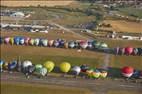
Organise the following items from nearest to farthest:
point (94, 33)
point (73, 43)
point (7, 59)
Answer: point (7, 59) → point (73, 43) → point (94, 33)

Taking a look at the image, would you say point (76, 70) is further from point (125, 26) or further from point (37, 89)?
point (125, 26)

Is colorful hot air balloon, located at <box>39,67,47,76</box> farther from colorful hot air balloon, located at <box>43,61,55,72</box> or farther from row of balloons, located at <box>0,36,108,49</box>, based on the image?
row of balloons, located at <box>0,36,108,49</box>

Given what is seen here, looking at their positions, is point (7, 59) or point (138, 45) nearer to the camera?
point (7, 59)

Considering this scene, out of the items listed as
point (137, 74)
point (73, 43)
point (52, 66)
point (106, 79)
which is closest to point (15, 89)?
point (52, 66)

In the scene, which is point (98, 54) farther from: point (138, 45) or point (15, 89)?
point (15, 89)

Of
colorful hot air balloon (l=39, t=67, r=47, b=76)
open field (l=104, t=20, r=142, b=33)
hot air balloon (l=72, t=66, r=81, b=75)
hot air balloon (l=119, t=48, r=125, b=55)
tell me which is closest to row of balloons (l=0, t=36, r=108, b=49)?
hot air balloon (l=119, t=48, r=125, b=55)

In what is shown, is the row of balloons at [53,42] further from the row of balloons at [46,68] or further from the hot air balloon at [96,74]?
the hot air balloon at [96,74]
